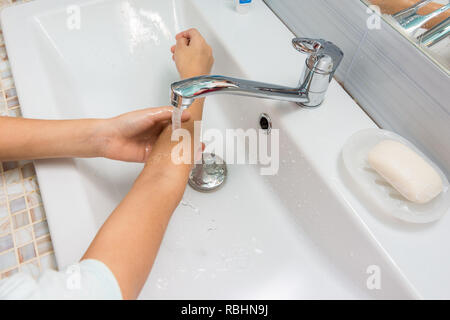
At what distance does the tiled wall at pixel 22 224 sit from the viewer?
43 cm

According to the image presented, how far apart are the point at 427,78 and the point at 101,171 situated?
0.49 m

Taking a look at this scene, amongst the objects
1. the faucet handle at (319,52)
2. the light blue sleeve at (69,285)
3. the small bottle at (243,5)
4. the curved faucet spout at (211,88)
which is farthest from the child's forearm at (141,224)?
the small bottle at (243,5)

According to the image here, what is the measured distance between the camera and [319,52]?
48 centimetres

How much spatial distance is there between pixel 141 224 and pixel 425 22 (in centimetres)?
45

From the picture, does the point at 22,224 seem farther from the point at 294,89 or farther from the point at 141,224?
the point at 294,89

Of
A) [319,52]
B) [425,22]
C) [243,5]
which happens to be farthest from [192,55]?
[425,22]

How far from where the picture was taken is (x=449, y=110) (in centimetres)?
45

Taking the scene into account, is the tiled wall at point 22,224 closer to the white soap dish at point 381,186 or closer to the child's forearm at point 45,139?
the child's forearm at point 45,139

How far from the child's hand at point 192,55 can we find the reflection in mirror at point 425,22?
0.30m

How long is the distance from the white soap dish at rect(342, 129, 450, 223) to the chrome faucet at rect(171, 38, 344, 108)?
0.09m

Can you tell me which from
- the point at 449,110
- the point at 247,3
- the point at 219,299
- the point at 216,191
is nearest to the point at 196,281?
the point at 219,299

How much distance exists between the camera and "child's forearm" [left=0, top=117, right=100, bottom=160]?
0.50 meters

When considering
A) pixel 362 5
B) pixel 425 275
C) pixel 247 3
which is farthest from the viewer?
pixel 247 3

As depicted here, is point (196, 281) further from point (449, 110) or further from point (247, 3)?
point (247, 3)
